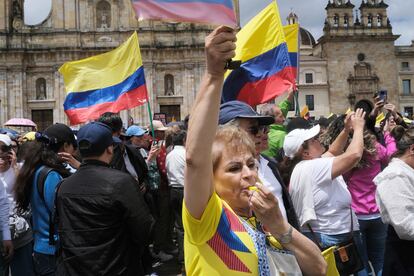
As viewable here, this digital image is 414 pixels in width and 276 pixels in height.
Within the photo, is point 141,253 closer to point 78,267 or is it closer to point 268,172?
point 78,267

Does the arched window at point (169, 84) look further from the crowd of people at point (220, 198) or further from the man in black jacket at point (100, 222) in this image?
the man in black jacket at point (100, 222)

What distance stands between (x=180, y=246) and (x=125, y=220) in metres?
4.17

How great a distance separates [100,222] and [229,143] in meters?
1.57

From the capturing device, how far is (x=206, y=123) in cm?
207

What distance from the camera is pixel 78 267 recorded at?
360 cm

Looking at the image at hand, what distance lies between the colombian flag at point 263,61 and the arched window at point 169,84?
31.8m

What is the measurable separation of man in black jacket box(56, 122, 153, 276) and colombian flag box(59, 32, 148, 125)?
5185 millimetres

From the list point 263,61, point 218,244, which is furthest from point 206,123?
point 263,61

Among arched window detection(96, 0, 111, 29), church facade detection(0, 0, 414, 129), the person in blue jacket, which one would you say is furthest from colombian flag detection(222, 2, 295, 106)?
arched window detection(96, 0, 111, 29)

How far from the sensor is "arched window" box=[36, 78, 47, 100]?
3866 cm

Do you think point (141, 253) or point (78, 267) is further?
point (141, 253)

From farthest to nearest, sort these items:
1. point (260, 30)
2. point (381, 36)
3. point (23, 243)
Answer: point (381, 36), point (260, 30), point (23, 243)

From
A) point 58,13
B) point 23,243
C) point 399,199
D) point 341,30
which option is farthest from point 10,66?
point 399,199

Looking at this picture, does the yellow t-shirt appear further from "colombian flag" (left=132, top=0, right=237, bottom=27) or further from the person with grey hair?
the person with grey hair
